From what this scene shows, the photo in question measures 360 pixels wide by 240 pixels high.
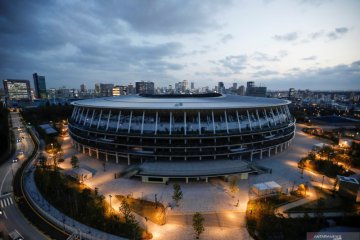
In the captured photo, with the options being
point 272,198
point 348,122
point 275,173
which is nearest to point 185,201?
point 272,198

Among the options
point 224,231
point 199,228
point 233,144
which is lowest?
point 224,231

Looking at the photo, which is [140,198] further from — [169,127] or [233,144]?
[233,144]

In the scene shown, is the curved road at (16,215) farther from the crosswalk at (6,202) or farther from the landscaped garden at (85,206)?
the landscaped garden at (85,206)

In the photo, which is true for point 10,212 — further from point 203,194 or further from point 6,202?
point 203,194

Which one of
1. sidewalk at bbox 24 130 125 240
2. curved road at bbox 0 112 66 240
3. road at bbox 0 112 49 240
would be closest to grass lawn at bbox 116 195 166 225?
sidewalk at bbox 24 130 125 240

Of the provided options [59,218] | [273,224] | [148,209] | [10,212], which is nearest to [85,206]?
[59,218]

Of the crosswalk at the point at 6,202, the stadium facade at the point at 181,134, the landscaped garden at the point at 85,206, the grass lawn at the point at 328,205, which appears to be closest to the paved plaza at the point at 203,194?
the landscaped garden at the point at 85,206
